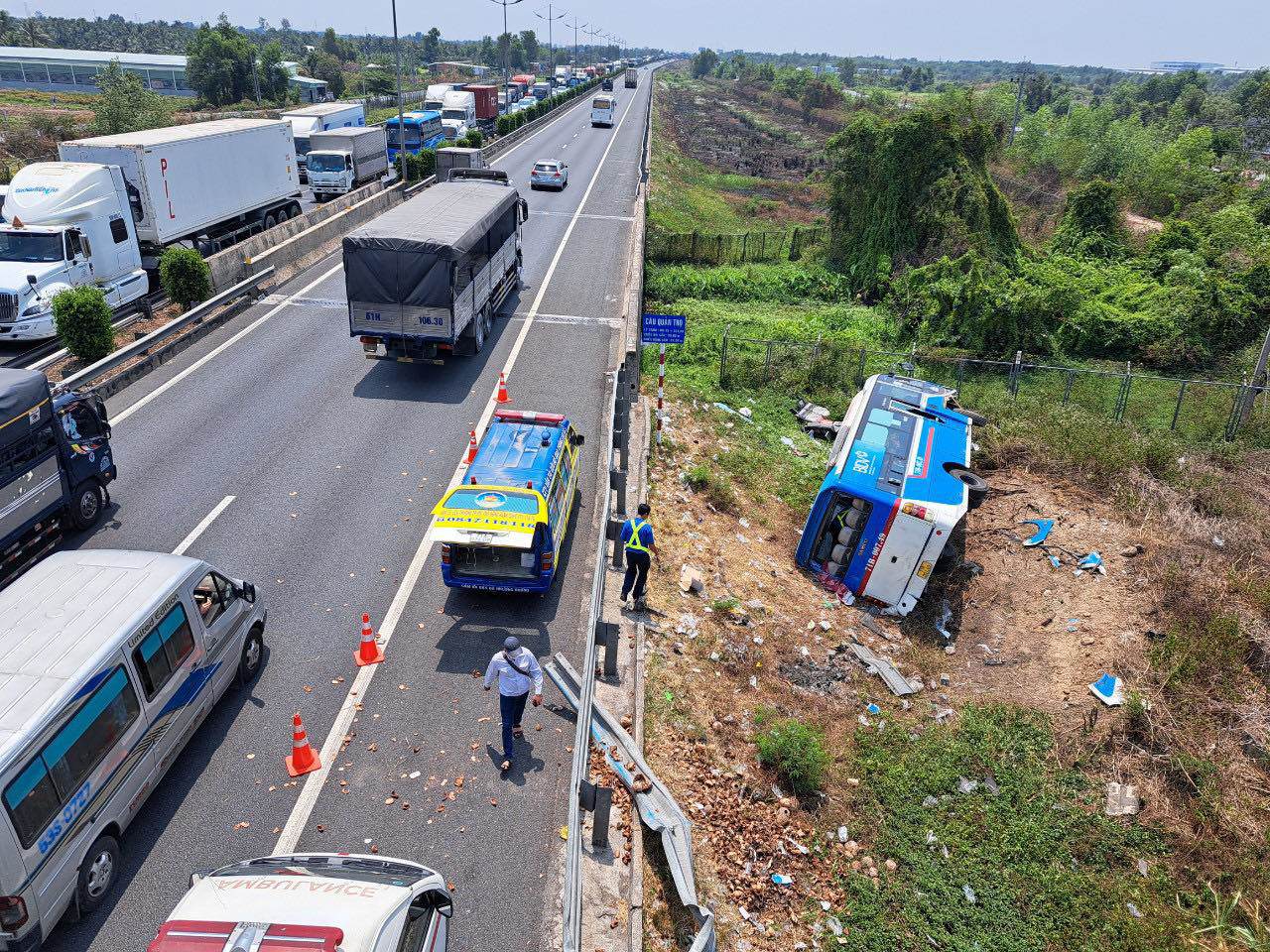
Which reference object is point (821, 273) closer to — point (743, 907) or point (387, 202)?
point (387, 202)

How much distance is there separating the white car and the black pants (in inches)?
209

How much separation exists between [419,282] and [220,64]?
282ft

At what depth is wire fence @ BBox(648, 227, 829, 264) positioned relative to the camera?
35094mm

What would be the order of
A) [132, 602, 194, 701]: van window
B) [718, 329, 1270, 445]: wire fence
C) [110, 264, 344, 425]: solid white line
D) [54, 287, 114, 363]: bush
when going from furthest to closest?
A: [718, 329, 1270, 445]: wire fence, [54, 287, 114, 363]: bush, [110, 264, 344, 425]: solid white line, [132, 602, 194, 701]: van window

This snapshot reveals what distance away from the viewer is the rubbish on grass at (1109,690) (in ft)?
37.2

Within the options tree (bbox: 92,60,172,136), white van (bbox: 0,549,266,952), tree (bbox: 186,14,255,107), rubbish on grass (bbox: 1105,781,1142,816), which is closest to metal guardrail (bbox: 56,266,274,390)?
white van (bbox: 0,549,266,952)

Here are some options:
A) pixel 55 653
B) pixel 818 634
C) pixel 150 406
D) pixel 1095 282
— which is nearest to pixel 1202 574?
pixel 818 634

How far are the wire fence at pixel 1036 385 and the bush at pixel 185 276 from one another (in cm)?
1335

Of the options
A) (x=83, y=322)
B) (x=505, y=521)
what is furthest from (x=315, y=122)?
(x=505, y=521)

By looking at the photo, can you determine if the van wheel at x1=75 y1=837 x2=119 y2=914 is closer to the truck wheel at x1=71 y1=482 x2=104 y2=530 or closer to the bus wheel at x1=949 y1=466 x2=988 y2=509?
the truck wheel at x1=71 y1=482 x2=104 y2=530

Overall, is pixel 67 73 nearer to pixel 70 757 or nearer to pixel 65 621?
pixel 65 621

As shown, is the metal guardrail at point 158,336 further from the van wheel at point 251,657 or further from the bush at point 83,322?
the van wheel at point 251,657

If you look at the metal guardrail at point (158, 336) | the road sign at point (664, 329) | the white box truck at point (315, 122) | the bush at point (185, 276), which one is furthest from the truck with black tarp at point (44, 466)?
the white box truck at point (315, 122)

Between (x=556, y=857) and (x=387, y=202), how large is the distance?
30133mm
